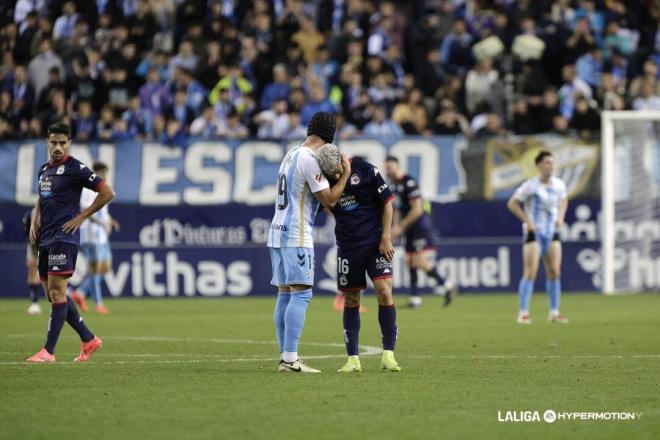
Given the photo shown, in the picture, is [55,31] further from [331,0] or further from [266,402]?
[266,402]

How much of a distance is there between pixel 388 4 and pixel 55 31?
7591 millimetres

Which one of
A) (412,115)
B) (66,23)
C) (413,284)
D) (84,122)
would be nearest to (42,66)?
(66,23)

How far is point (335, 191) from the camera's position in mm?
12398

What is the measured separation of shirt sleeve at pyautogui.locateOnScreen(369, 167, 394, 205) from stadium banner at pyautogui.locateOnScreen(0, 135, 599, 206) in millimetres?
14484

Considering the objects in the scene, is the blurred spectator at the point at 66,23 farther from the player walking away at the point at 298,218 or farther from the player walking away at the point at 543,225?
the player walking away at the point at 298,218

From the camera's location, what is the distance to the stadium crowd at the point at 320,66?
28.2m

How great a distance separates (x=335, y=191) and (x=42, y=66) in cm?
1849

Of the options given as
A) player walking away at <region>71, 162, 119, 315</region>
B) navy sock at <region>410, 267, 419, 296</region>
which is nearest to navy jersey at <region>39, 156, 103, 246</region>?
player walking away at <region>71, 162, 119, 315</region>

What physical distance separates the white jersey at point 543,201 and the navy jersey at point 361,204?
7.89m

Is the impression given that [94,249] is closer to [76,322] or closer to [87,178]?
[76,322]

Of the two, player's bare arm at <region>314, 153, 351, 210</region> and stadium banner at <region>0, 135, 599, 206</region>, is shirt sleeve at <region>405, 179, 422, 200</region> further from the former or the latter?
player's bare arm at <region>314, 153, 351, 210</region>

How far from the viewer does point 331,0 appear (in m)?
31.0

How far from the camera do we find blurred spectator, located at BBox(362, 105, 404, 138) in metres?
27.9

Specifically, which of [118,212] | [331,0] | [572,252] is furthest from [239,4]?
[572,252]
